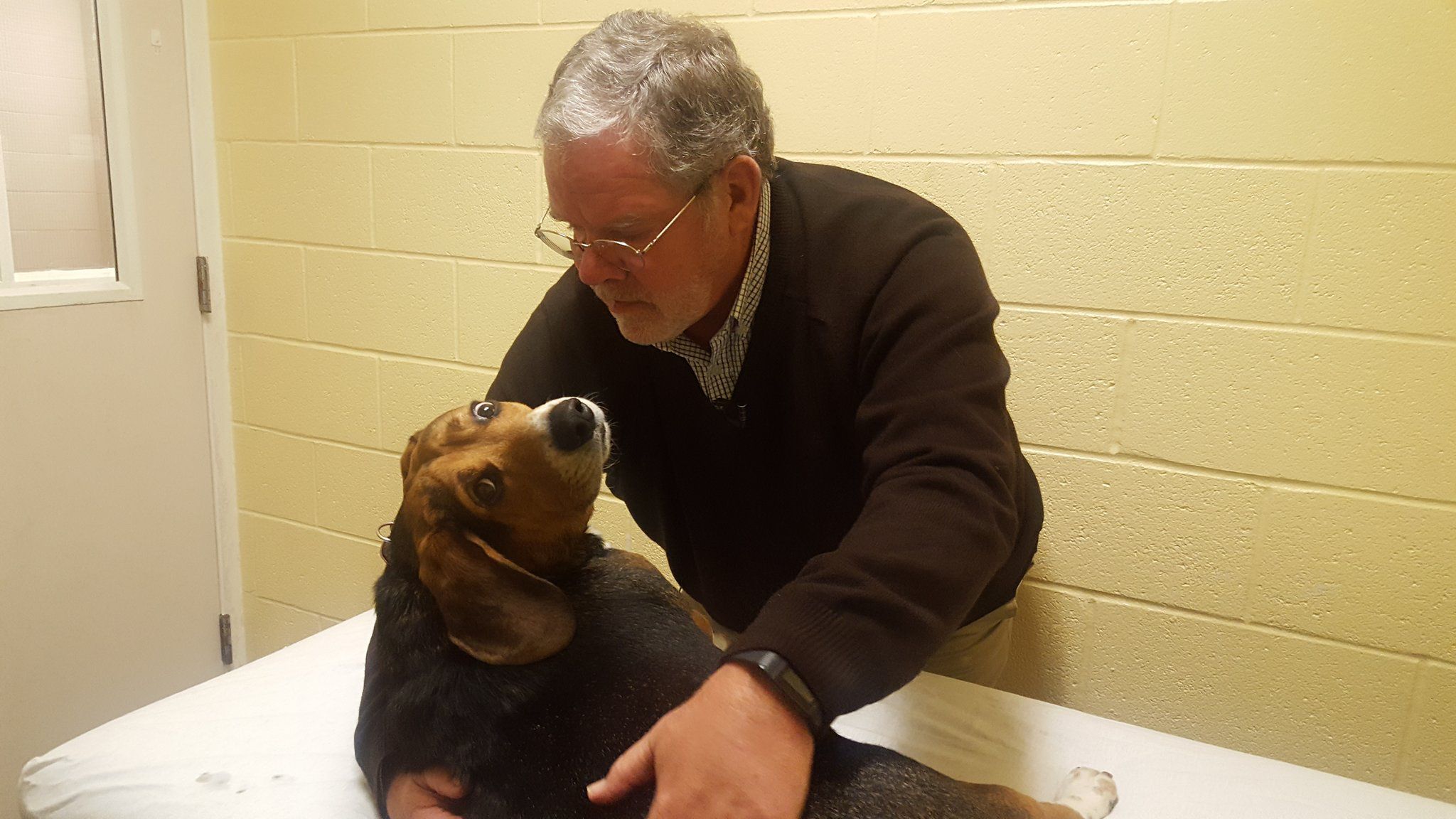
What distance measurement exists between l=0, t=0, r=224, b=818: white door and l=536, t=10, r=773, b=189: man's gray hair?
1.86 meters

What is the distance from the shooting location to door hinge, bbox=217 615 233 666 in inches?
119

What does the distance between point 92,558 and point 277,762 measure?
160 cm

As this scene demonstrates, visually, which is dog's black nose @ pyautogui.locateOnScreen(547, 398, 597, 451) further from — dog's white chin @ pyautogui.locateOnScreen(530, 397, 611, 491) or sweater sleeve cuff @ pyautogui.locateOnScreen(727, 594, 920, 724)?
sweater sleeve cuff @ pyautogui.locateOnScreen(727, 594, 920, 724)

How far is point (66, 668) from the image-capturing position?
257 centimetres

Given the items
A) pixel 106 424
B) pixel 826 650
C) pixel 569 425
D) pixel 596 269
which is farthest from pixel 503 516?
pixel 106 424

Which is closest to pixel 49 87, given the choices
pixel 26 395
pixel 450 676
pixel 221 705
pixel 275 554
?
pixel 26 395

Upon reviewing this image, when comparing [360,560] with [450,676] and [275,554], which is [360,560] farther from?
[450,676]

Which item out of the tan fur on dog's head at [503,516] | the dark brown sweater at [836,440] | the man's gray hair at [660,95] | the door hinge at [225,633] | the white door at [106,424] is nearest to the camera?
the dark brown sweater at [836,440]

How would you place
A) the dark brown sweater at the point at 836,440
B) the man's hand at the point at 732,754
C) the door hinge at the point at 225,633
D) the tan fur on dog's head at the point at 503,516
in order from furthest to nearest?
1. the door hinge at the point at 225,633
2. the tan fur on dog's head at the point at 503,516
3. the dark brown sweater at the point at 836,440
4. the man's hand at the point at 732,754

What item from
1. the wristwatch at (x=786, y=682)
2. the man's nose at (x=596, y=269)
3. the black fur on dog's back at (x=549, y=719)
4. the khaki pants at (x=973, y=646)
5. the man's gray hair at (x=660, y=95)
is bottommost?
the khaki pants at (x=973, y=646)

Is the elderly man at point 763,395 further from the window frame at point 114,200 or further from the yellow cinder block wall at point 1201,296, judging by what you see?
the window frame at point 114,200

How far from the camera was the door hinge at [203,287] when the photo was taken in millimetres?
2812

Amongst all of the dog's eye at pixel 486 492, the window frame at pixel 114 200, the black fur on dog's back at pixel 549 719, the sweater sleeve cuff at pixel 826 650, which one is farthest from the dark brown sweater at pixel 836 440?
the window frame at pixel 114 200

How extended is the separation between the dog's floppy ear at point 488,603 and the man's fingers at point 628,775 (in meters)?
0.20
